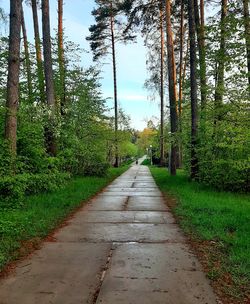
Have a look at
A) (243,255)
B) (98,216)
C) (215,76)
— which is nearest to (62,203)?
(98,216)

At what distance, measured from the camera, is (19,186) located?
7.78 meters

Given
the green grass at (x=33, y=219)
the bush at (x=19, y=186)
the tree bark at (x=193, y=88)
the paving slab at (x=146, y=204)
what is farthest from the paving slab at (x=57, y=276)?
the tree bark at (x=193, y=88)

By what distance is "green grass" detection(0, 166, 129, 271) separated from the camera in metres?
4.91

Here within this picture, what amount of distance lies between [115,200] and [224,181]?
3.97 metres

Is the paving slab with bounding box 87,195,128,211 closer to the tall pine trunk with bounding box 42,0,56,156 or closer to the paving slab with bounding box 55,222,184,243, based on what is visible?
the paving slab with bounding box 55,222,184,243

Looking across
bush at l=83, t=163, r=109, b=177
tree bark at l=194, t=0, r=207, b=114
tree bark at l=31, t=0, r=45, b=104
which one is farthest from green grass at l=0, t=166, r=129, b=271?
bush at l=83, t=163, r=109, b=177

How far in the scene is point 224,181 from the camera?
11578 mm

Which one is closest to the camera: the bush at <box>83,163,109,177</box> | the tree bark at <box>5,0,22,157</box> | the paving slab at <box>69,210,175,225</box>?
the paving slab at <box>69,210,175,225</box>

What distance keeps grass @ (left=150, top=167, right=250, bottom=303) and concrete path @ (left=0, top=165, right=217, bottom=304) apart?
24 cm

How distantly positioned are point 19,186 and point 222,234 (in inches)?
177

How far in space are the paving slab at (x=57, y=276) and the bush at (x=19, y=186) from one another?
104 inches

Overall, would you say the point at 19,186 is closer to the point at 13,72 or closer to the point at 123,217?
the point at 123,217

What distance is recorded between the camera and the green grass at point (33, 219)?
4905 millimetres

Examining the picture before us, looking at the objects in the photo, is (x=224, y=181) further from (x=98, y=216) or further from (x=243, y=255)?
(x=243, y=255)
